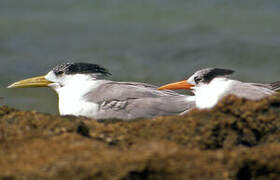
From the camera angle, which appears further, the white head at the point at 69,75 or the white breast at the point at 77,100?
the white head at the point at 69,75

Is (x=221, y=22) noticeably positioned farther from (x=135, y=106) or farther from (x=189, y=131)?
(x=189, y=131)

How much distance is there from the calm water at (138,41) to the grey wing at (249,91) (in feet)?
22.7

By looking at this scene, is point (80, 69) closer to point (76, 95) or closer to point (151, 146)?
point (76, 95)

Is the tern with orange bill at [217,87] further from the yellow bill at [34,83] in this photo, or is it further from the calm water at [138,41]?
the calm water at [138,41]

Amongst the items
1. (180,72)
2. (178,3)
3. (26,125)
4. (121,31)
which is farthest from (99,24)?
(26,125)

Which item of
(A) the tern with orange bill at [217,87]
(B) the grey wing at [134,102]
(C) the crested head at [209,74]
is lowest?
(B) the grey wing at [134,102]

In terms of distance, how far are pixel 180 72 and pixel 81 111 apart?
7.27 m

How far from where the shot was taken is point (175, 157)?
16.9 ft

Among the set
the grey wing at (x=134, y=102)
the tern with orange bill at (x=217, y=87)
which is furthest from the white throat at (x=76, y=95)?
the tern with orange bill at (x=217, y=87)

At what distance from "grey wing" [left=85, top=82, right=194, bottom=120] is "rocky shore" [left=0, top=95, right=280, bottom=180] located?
5.54ft

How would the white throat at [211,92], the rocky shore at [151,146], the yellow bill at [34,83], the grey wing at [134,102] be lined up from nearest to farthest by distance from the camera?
the rocky shore at [151,146] → the white throat at [211,92] → the grey wing at [134,102] → the yellow bill at [34,83]

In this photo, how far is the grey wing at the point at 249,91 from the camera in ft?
25.2

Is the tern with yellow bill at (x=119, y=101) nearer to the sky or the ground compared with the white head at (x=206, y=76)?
nearer to the ground

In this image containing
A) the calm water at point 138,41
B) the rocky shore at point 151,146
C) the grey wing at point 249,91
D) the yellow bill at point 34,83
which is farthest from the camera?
the calm water at point 138,41
